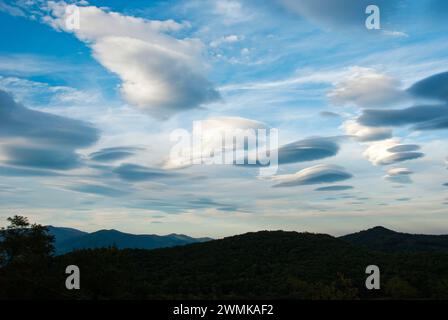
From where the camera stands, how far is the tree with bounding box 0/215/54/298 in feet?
156

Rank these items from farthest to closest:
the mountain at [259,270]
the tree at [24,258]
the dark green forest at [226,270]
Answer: the mountain at [259,270]
the dark green forest at [226,270]
the tree at [24,258]

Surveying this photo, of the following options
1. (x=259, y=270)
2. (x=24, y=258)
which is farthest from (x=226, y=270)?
(x=24, y=258)

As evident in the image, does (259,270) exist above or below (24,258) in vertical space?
below

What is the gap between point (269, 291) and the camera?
79688 mm

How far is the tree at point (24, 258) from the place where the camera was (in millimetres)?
47500

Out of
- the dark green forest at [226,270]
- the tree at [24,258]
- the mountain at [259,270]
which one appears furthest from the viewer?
the mountain at [259,270]

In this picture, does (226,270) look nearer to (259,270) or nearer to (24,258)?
(259,270)

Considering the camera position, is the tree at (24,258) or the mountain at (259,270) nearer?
the tree at (24,258)

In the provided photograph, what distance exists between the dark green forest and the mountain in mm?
137

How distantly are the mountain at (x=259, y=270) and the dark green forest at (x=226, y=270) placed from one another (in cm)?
14

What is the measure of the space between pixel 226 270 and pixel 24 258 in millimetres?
63981

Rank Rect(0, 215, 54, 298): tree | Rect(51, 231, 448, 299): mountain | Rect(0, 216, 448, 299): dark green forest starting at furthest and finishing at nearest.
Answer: Rect(51, 231, 448, 299): mountain, Rect(0, 216, 448, 299): dark green forest, Rect(0, 215, 54, 298): tree

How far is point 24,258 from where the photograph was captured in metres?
51.7

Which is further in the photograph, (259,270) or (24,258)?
(259,270)
